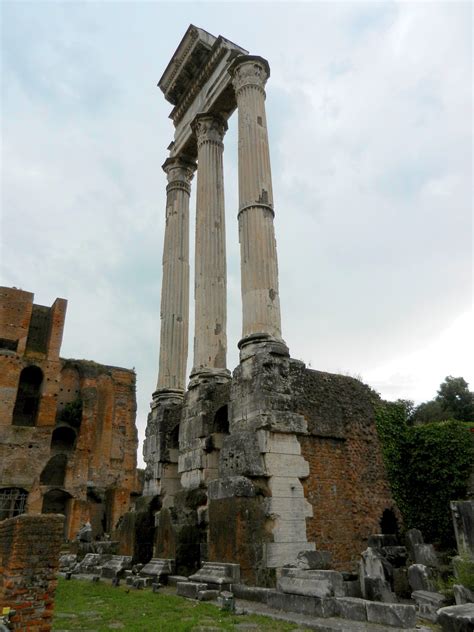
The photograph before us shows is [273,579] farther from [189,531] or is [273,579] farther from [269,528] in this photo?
[189,531]

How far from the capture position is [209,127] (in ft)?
47.1

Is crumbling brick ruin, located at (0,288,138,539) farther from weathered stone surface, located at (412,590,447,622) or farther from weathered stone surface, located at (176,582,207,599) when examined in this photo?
weathered stone surface, located at (412,590,447,622)

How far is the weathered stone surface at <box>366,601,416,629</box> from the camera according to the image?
512cm

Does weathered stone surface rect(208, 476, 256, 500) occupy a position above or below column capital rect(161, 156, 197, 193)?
below

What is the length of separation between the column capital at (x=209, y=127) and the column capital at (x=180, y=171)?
70.3 inches

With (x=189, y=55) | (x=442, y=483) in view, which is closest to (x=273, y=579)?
(x=442, y=483)

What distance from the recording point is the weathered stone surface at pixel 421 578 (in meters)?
7.19

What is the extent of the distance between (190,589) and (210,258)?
25.9 ft

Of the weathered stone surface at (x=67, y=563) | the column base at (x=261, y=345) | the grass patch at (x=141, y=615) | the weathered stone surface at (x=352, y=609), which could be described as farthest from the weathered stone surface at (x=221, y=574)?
the weathered stone surface at (x=67, y=563)

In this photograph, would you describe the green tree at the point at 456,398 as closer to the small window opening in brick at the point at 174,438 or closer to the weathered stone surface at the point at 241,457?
the small window opening in brick at the point at 174,438

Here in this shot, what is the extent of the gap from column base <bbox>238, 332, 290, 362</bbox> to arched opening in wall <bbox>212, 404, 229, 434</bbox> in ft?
5.88

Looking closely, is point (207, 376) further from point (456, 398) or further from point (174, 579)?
point (456, 398)

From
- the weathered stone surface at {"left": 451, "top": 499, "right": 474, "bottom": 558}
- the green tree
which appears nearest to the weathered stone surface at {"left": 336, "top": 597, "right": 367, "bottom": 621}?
the weathered stone surface at {"left": 451, "top": 499, "right": 474, "bottom": 558}

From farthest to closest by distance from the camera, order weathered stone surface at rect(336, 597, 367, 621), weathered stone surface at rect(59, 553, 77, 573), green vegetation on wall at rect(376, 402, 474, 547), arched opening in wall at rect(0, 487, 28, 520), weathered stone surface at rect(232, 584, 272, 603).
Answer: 1. arched opening in wall at rect(0, 487, 28, 520)
2. weathered stone surface at rect(59, 553, 77, 573)
3. green vegetation on wall at rect(376, 402, 474, 547)
4. weathered stone surface at rect(232, 584, 272, 603)
5. weathered stone surface at rect(336, 597, 367, 621)
